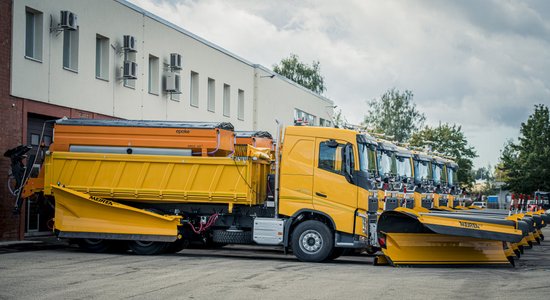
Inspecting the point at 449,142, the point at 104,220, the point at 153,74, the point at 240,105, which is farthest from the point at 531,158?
the point at 104,220

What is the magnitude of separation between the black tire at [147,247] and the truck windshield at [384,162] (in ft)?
18.0

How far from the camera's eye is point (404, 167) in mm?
24281

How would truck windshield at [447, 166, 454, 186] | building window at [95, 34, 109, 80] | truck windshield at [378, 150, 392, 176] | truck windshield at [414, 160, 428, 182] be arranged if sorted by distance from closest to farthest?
truck windshield at [378, 150, 392, 176]
truck windshield at [414, 160, 428, 182]
building window at [95, 34, 109, 80]
truck windshield at [447, 166, 454, 186]

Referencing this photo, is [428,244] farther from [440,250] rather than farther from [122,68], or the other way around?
[122,68]

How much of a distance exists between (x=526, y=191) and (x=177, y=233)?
54.7 metres

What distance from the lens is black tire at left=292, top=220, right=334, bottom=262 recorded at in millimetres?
18234

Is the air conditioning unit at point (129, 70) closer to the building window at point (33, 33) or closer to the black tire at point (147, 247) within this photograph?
the building window at point (33, 33)

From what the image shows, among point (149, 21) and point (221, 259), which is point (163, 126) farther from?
point (149, 21)

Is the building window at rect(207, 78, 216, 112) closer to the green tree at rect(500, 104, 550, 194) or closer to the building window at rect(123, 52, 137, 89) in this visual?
the building window at rect(123, 52, 137, 89)

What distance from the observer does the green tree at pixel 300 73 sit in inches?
3076

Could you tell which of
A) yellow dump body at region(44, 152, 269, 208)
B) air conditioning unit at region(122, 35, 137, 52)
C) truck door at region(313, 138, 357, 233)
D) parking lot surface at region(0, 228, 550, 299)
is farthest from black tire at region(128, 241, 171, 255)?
air conditioning unit at region(122, 35, 137, 52)

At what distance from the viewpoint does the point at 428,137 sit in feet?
268

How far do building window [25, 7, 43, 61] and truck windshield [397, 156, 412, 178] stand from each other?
34.0ft

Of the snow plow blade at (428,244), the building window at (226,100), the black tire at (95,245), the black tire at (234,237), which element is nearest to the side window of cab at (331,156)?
the snow plow blade at (428,244)
